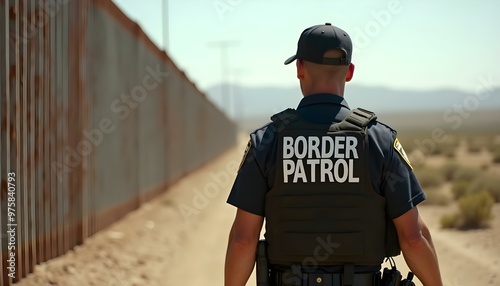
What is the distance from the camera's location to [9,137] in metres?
5.48

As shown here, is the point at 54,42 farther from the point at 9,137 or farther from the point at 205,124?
the point at 205,124

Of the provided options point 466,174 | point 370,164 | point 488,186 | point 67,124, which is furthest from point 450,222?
point 466,174

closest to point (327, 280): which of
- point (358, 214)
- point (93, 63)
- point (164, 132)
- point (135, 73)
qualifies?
point (358, 214)

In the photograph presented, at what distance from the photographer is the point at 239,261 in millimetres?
3020

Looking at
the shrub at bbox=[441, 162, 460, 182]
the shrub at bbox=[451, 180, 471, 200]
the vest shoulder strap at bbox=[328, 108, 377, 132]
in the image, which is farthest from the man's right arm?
the shrub at bbox=[441, 162, 460, 182]

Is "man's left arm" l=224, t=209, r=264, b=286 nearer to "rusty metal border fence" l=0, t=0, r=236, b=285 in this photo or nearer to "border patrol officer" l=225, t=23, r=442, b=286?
"border patrol officer" l=225, t=23, r=442, b=286

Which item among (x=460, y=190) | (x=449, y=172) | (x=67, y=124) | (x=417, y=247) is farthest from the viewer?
(x=449, y=172)

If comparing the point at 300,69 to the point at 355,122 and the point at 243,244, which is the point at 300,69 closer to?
the point at 355,122

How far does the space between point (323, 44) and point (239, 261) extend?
41.3 inches

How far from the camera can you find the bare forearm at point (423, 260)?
9.60 ft

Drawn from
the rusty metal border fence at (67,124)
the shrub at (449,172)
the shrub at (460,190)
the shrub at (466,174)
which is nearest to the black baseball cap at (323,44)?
the rusty metal border fence at (67,124)

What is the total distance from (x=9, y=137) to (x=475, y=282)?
4802mm

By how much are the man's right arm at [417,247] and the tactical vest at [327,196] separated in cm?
10

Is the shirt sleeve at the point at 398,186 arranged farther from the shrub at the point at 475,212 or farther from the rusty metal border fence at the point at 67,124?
the shrub at the point at 475,212
